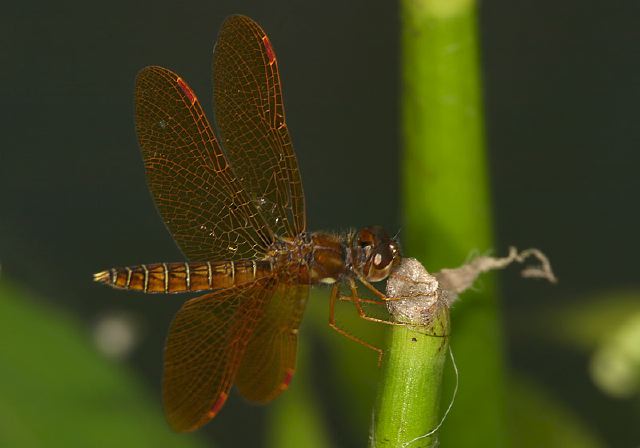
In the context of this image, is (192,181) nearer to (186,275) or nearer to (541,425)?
(186,275)

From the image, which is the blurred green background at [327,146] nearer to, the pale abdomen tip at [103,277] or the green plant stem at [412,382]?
the pale abdomen tip at [103,277]

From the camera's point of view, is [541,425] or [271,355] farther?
[541,425]

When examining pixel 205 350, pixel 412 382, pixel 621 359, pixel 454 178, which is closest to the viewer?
pixel 412 382

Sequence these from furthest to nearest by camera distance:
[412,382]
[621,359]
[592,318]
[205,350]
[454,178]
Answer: [592,318] < [621,359] < [205,350] < [454,178] < [412,382]

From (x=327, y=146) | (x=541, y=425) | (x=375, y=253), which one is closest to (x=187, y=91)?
(x=375, y=253)

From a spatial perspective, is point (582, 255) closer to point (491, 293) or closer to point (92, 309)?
point (491, 293)

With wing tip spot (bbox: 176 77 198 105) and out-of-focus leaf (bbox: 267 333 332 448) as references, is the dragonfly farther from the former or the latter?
out-of-focus leaf (bbox: 267 333 332 448)

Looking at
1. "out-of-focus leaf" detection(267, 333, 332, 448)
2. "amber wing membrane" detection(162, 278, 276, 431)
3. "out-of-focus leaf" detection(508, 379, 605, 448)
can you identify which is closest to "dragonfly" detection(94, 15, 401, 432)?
"amber wing membrane" detection(162, 278, 276, 431)
